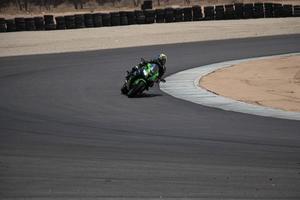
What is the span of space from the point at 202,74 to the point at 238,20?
2288cm

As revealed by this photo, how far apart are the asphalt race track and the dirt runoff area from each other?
1.52 m

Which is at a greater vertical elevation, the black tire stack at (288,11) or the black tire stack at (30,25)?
the black tire stack at (30,25)

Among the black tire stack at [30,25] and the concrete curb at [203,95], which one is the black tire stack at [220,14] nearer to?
the black tire stack at [30,25]

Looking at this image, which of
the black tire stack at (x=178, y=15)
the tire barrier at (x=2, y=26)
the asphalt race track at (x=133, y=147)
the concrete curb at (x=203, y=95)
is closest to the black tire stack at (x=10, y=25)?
the tire barrier at (x=2, y=26)

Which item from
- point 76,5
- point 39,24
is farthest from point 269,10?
point 76,5

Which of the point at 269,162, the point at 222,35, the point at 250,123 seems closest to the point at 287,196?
the point at 269,162

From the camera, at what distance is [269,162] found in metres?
9.02

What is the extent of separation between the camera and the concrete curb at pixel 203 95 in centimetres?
1385

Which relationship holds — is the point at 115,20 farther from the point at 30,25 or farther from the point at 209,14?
the point at 209,14

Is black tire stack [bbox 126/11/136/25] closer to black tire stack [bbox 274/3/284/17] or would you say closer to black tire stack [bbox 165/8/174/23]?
black tire stack [bbox 165/8/174/23]

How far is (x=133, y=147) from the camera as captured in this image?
1029 centimetres

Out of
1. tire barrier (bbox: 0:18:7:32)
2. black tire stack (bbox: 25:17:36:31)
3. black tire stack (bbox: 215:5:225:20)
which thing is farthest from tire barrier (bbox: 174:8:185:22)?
tire barrier (bbox: 0:18:7:32)

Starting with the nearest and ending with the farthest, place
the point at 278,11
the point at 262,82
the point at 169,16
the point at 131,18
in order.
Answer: the point at 262,82 → the point at 131,18 → the point at 169,16 → the point at 278,11

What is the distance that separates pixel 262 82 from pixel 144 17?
24.8 meters
